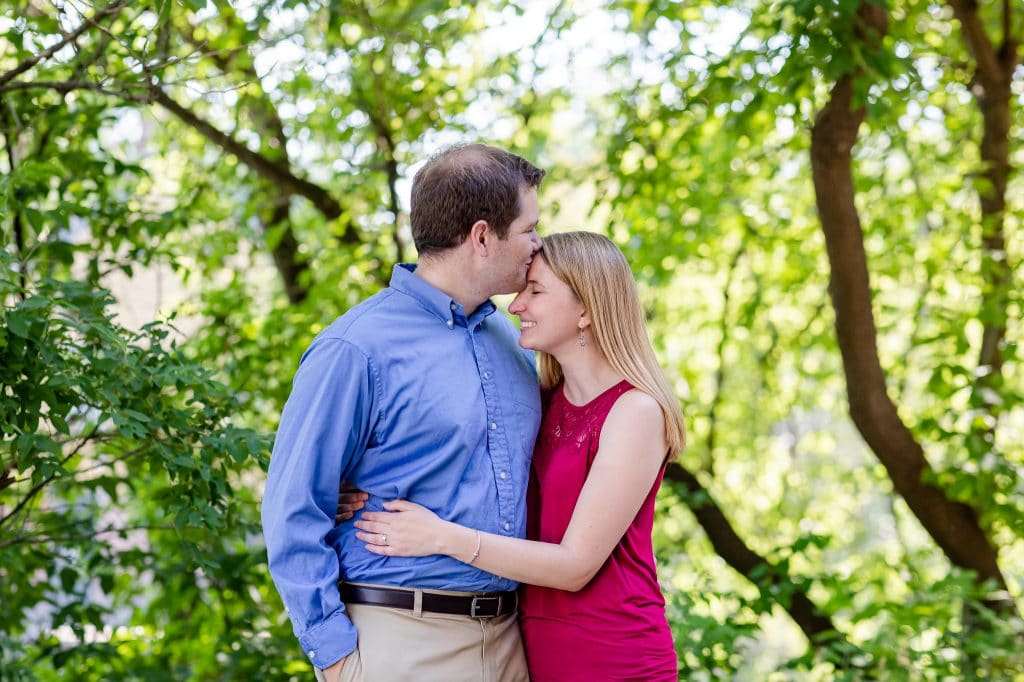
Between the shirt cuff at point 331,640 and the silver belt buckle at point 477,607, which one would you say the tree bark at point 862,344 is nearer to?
the silver belt buckle at point 477,607

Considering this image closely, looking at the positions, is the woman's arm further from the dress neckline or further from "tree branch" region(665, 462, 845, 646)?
"tree branch" region(665, 462, 845, 646)

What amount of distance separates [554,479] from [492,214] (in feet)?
1.94

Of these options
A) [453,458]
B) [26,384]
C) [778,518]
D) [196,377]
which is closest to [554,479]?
[453,458]

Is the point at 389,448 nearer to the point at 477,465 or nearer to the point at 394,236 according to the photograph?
Result: the point at 477,465

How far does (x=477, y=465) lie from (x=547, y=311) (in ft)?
1.30

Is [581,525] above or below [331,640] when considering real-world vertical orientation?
above

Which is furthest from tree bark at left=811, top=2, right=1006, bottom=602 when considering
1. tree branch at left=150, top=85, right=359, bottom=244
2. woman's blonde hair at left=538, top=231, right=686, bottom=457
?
tree branch at left=150, top=85, right=359, bottom=244

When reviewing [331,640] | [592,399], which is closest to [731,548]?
[592,399]

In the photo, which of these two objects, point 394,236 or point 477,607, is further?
point 394,236

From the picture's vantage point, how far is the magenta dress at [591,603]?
89.4 inches

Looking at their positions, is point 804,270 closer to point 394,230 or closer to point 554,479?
point 394,230

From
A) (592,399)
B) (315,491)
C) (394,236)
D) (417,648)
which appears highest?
(394,236)

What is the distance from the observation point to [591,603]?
228 cm

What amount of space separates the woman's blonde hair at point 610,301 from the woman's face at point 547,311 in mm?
21
